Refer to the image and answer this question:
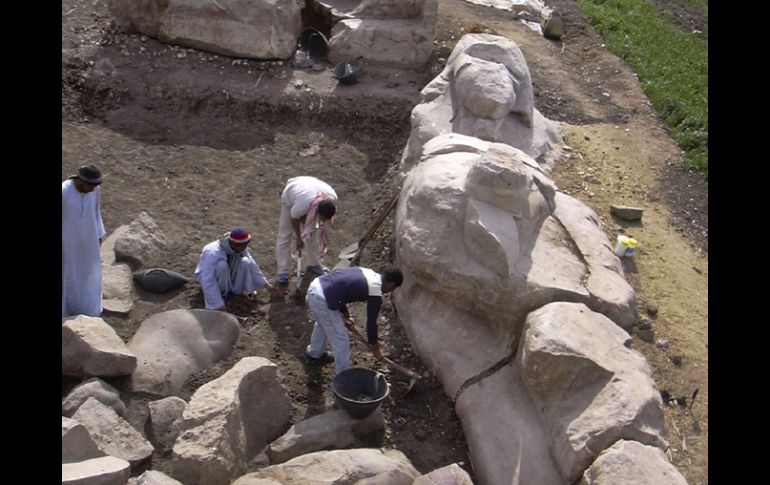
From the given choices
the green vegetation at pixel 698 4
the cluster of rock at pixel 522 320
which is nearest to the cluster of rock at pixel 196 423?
the cluster of rock at pixel 522 320

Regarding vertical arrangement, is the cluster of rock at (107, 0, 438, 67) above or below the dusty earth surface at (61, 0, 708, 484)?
above

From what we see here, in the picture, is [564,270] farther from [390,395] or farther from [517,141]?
[517,141]

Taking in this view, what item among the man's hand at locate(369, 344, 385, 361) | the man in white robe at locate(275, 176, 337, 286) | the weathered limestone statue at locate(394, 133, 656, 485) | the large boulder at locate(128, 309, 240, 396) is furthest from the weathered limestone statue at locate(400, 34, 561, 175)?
the large boulder at locate(128, 309, 240, 396)

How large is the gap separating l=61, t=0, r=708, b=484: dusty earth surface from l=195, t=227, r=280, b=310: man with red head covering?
0.22 meters

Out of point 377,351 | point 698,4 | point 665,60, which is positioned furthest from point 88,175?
point 698,4

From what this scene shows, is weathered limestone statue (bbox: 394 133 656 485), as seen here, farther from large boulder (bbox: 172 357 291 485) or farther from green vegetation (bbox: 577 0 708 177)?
green vegetation (bbox: 577 0 708 177)

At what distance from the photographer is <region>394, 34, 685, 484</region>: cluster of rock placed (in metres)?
5.41

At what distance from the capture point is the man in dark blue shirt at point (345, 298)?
597 centimetres

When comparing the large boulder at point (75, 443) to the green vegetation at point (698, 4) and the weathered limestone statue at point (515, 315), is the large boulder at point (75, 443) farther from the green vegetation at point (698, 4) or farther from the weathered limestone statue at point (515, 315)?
the green vegetation at point (698, 4)

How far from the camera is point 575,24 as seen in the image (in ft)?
44.5

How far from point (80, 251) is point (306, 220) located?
1969 millimetres

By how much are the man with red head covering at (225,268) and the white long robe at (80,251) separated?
905 mm

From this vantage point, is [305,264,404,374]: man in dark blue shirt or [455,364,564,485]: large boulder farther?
[305,264,404,374]: man in dark blue shirt

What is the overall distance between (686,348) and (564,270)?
152 cm
